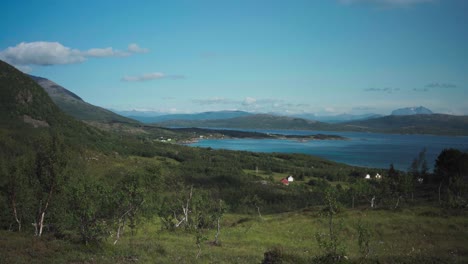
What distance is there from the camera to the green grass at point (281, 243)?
26.9 metres

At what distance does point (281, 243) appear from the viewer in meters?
49.8

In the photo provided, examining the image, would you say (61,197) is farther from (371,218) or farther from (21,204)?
(371,218)

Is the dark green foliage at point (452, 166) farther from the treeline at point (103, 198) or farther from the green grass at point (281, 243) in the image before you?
the green grass at point (281, 243)

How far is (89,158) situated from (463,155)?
171 m

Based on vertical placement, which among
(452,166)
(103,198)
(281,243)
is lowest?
(281,243)

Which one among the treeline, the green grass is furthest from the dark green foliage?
the green grass

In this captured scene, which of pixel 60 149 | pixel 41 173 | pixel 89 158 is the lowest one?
pixel 89 158

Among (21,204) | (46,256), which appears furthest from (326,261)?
(21,204)

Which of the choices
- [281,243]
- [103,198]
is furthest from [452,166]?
[103,198]

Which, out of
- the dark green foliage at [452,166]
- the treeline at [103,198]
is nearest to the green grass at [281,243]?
the treeline at [103,198]

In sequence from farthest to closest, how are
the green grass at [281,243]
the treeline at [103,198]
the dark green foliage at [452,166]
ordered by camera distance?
the dark green foliage at [452,166], the treeline at [103,198], the green grass at [281,243]

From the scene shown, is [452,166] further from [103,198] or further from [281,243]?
[103,198]

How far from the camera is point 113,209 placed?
1751 inches

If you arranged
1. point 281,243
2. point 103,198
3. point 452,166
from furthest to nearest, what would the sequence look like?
1. point 452,166
2. point 281,243
3. point 103,198
